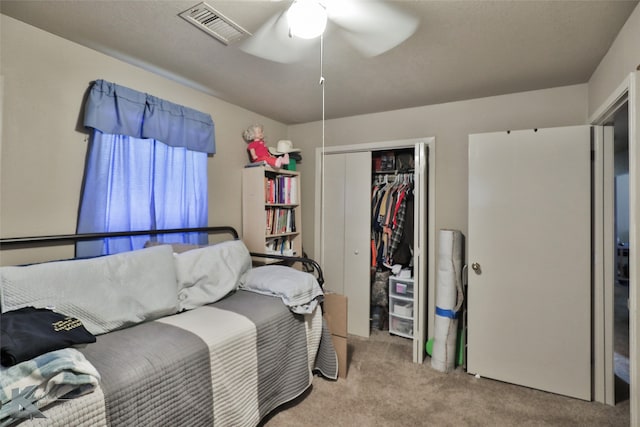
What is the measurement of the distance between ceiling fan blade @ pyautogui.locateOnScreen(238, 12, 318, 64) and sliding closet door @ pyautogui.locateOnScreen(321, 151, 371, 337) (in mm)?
1464

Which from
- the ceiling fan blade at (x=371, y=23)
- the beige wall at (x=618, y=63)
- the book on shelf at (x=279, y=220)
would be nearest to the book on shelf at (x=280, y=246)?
the book on shelf at (x=279, y=220)

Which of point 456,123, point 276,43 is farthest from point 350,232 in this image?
point 276,43

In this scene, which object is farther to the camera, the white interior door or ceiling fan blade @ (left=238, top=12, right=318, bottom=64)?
the white interior door

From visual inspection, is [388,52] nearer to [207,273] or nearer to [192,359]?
[207,273]

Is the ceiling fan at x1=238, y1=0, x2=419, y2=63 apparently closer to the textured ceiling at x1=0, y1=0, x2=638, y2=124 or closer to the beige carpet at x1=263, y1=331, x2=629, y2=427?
the textured ceiling at x1=0, y1=0, x2=638, y2=124

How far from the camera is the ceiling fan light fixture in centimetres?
137

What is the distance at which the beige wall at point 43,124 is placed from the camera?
1.63m

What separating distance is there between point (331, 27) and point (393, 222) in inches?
79.4

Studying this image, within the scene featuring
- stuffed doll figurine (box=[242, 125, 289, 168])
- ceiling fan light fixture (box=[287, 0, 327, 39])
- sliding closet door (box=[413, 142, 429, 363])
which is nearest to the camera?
ceiling fan light fixture (box=[287, 0, 327, 39])

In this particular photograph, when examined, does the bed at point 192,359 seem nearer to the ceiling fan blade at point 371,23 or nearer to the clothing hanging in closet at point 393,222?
the clothing hanging in closet at point 393,222

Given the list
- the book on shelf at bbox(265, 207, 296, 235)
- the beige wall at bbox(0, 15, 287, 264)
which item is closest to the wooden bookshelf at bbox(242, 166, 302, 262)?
the book on shelf at bbox(265, 207, 296, 235)

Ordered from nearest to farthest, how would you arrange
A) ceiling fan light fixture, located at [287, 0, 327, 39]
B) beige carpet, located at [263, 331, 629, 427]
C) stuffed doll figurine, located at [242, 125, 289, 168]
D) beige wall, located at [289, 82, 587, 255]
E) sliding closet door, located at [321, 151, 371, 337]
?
1. ceiling fan light fixture, located at [287, 0, 327, 39]
2. beige carpet, located at [263, 331, 629, 427]
3. beige wall, located at [289, 82, 587, 255]
4. stuffed doll figurine, located at [242, 125, 289, 168]
5. sliding closet door, located at [321, 151, 371, 337]

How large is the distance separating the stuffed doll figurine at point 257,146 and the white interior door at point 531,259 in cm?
186

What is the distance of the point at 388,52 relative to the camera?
192cm
